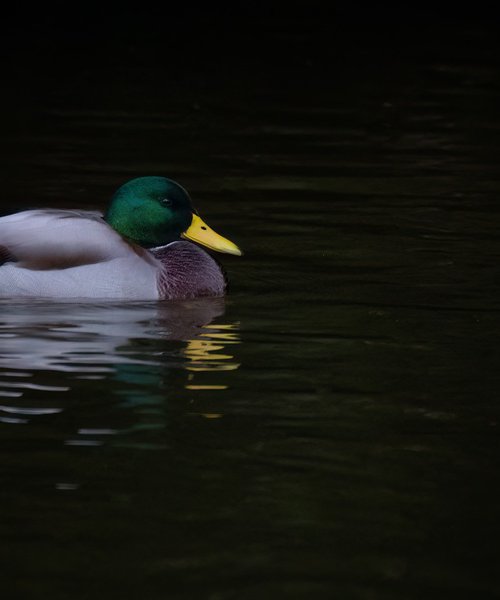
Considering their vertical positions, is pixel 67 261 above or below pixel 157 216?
below

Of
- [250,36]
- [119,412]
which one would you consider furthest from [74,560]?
[250,36]

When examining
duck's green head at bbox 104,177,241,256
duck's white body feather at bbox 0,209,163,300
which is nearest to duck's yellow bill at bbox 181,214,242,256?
duck's green head at bbox 104,177,241,256

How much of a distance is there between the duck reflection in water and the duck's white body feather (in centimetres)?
11

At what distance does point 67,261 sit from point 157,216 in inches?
27.4

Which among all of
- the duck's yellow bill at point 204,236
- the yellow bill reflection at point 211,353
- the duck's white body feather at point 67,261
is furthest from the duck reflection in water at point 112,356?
the duck's yellow bill at point 204,236

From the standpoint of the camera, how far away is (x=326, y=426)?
6.71 meters

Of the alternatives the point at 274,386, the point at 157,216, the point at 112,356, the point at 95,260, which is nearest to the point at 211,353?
the point at 112,356

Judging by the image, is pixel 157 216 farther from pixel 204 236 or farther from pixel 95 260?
pixel 95 260

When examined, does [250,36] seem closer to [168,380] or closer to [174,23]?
[174,23]

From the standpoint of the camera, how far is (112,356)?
7.88m

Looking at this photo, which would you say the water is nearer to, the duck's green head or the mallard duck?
the mallard duck

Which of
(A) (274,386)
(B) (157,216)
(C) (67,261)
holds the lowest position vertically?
(A) (274,386)

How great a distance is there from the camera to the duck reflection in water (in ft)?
23.1

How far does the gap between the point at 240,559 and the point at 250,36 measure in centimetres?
1724
